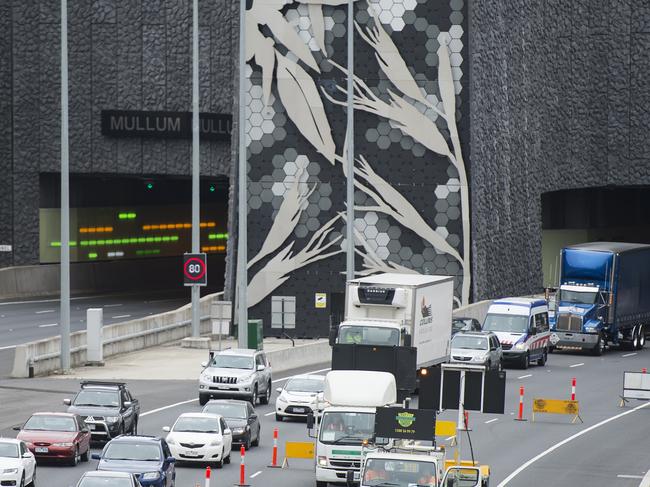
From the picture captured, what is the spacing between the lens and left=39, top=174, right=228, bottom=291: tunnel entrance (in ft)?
293

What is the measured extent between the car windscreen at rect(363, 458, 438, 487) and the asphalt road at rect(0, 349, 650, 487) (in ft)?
16.5

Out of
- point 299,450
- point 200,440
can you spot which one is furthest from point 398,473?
point 200,440

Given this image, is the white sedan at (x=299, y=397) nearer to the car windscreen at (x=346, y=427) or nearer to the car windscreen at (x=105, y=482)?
the car windscreen at (x=346, y=427)

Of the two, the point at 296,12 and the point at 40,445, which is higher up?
the point at 296,12

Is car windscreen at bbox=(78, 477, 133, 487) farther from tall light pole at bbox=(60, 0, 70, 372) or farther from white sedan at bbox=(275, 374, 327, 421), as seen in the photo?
tall light pole at bbox=(60, 0, 70, 372)

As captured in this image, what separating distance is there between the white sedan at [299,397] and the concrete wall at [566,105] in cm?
3608

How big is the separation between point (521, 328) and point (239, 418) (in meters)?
21.7

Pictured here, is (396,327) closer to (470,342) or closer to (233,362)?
(233,362)

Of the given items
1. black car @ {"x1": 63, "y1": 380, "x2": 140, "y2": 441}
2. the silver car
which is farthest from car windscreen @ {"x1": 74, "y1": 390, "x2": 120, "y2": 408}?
the silver car

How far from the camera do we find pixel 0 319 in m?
71.2

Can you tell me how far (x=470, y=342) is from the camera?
51.6m

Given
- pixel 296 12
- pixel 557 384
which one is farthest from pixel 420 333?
pixel 296 12

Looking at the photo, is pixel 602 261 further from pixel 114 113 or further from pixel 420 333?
pixel 114 113

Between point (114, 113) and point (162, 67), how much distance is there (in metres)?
3.57
